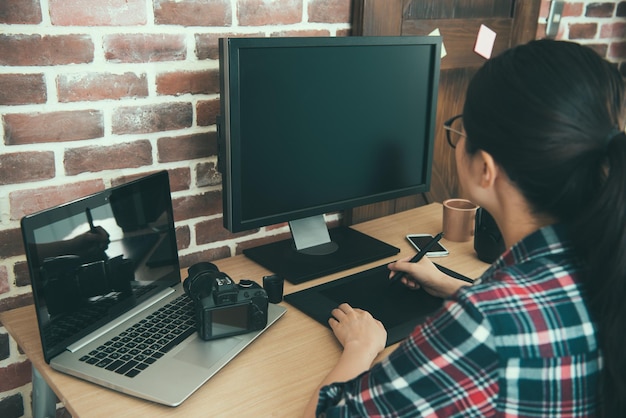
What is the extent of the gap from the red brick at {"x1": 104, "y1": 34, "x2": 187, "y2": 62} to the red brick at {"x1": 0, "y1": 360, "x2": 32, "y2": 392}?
27.3 inches

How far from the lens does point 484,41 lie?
1.89 metres

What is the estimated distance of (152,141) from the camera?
4.38 ft

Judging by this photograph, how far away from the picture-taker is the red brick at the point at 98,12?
116cm

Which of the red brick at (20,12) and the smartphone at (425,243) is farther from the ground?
the red brick at (20,12)

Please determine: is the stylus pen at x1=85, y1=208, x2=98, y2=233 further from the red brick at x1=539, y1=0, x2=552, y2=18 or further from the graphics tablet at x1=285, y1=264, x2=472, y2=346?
the red brick at x1=539, y1=0, x2=552, y2=18

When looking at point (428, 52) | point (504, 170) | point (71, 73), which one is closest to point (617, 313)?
point (504, 170)

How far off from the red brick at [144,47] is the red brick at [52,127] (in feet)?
0.42

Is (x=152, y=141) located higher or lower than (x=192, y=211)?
higher

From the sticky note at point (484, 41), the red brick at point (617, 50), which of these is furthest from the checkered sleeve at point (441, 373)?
the red brick at point (617, 50)

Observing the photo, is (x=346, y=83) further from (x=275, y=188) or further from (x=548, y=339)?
(x=548, y=339)

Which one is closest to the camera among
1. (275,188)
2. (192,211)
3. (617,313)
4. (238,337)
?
(617,313)

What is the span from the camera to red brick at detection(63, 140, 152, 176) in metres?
1.25

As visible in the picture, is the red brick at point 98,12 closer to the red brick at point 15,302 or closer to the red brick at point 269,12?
the red brick at point 269,12

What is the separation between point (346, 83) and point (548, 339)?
77 centimetres
